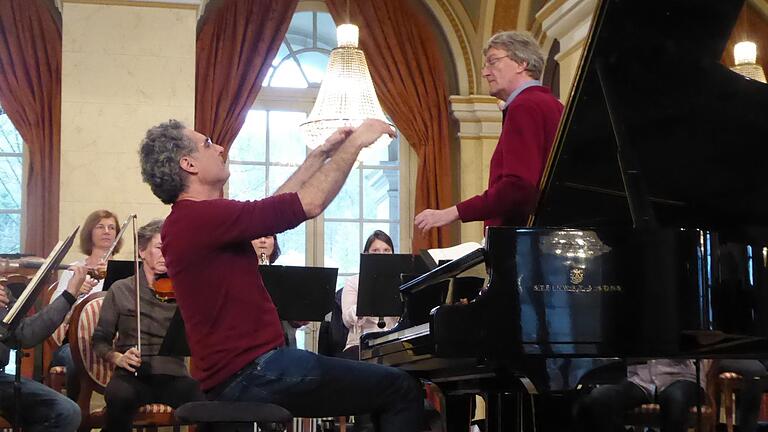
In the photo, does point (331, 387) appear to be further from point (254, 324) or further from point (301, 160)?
point (301, 160)

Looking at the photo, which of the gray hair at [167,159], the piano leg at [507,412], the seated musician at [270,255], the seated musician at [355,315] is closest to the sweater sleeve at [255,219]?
the gray hair at [167,159]

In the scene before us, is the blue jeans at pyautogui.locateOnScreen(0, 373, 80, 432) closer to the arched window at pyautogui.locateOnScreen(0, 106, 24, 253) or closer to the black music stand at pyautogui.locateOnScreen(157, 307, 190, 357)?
the black music stand at pyautogui.locateOnScreen(157, 307, 190, 357)

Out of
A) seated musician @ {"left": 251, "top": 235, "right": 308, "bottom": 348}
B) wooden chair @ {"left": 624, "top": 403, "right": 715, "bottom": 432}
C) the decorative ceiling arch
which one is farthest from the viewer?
the decorative ceiling arch

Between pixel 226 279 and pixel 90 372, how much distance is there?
6.61ft

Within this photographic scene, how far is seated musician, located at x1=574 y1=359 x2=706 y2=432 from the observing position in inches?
139

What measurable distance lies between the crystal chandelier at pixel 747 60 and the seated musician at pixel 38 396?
3898 millimetres

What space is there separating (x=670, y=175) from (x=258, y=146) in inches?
208

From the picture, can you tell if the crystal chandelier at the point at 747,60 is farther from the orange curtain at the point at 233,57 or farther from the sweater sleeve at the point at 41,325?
the sweater sleeve at the point at 41,325

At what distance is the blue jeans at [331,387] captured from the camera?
7.99 ft

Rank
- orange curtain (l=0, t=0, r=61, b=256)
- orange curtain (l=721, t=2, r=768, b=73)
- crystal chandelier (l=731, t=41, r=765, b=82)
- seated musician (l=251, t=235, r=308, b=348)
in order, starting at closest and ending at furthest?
seated musician (l=251, t=235, r=308, b=348) → crystal chandelier (l=731, t=41, r=765, b=82) → orange curtain (l=721, t=2, r=768, b=73) → orange curtain (l=0, t=0, r=61, b=256)

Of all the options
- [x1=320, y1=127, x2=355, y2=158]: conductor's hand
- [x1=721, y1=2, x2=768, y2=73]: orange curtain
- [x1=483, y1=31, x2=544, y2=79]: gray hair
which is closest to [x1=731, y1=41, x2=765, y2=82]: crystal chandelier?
[x1=721, y1=2, x2=768, y2=73]: orange curtain

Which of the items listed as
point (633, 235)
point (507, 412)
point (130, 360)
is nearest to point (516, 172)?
point (633, 235)

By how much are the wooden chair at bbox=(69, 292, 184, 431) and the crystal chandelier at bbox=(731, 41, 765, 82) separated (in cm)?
367

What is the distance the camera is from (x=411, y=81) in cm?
758
